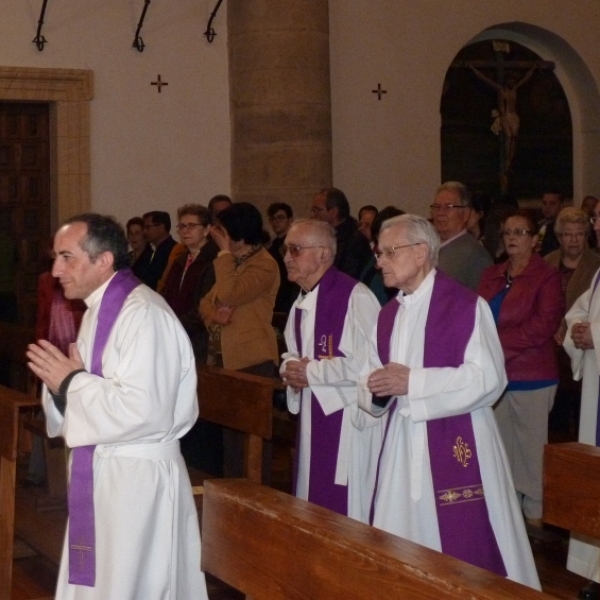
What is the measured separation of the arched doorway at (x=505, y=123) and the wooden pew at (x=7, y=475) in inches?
340

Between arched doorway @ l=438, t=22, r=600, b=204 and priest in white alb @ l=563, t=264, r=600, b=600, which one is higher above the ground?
arched doorway @ l=438, t=22, r=600, b=204

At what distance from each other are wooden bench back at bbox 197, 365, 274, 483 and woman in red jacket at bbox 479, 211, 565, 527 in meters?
1.55

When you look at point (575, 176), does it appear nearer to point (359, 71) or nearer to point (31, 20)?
point (359, 71)

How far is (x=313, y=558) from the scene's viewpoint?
2.59m

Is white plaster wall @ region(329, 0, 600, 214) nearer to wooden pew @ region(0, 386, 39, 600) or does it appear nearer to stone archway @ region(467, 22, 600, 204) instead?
stone archway @ region(467, 22, 600, 204)

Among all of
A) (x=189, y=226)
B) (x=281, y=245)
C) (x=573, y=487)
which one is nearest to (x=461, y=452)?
(x=573, y=487)

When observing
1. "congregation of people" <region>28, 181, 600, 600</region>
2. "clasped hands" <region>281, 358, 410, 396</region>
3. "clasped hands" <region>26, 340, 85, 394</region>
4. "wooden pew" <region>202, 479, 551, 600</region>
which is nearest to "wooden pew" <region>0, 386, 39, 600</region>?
"congregation of people" <region>28, 181, 600, 600</region>

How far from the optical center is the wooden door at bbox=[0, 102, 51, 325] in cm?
1096

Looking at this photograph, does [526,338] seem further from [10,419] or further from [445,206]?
[10,419]

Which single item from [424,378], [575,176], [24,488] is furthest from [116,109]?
[424,378]

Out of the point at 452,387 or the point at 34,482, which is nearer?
the point at 452,387

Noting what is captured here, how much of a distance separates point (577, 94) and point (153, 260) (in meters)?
6.88

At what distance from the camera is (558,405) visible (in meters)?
8.48

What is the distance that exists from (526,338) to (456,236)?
0.64 meters
